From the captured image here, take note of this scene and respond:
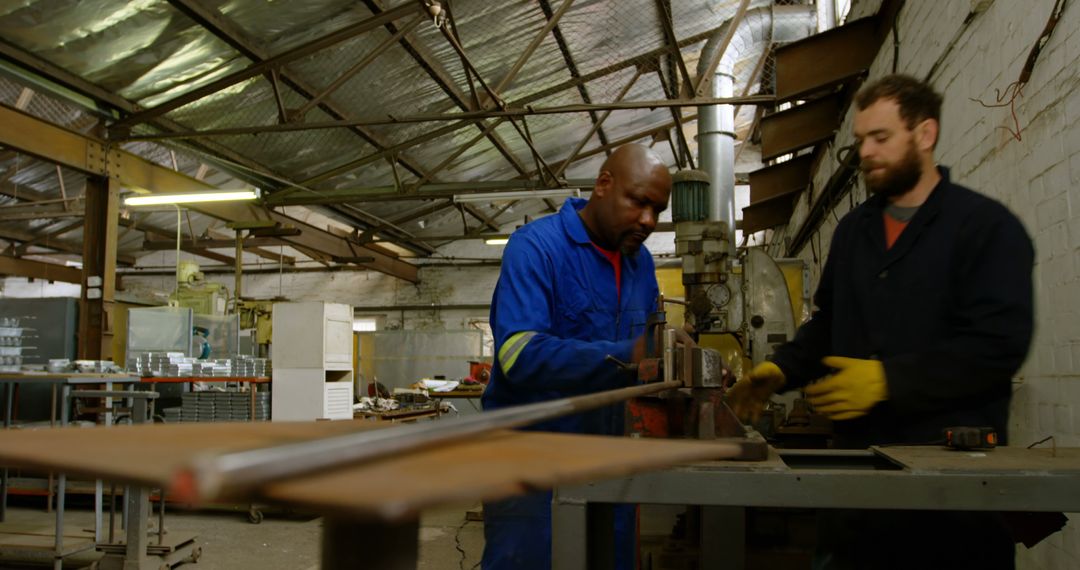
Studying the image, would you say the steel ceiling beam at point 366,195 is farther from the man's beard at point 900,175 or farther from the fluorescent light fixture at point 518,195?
the man's beard at point 900,175

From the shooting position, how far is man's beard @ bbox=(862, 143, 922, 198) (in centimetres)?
172

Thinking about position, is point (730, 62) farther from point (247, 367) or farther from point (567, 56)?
point (247, 367)

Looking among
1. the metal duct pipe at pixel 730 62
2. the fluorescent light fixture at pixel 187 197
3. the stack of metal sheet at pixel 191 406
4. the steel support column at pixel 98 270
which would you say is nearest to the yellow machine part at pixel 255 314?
the fluorescent light fixture at pixel 187 197

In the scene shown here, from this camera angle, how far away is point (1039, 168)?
2307 mm

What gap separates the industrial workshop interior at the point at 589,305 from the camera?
903 mm

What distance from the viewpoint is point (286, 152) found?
7.75 metres

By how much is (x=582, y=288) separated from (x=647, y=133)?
921 centimetres

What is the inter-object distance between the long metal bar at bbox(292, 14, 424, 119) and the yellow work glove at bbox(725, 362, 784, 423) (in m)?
4.81

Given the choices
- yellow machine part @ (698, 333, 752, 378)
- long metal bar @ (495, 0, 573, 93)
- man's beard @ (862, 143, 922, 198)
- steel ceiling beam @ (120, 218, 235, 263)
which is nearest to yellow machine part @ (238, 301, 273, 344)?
steel ceiling beam @ (120, 218, 235, 263)

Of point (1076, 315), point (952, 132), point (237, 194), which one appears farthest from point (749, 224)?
point (1076, 315)

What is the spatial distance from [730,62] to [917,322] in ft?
17.5

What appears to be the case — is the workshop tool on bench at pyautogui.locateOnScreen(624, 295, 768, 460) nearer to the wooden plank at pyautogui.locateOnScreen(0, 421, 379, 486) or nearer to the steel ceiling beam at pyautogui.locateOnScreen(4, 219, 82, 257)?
the wooden plank at pyautogui.locateOnScreen(0, 421, 379, 486)

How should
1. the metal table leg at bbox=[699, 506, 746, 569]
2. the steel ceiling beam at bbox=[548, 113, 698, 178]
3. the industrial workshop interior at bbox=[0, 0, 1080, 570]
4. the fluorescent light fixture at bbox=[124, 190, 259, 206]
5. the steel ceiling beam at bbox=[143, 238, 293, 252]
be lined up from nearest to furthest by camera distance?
the industrial workshop interior at bbox=[0, 0, 1080, 570], the metal table leg at bbox=[699, 506, 746, 569], the fluorescent light fixture at bbox=[124, 190, 259, 206], the steel ceiling beam at bbox=[548, 113, 698, 178], the steel ceiling beam at bbox=[143, 238, 293, 252]

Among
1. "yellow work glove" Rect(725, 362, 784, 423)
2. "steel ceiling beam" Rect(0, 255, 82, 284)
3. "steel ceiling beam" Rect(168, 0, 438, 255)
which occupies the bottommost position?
"yellow work glove" Rect(725, 362, 784, 423)
